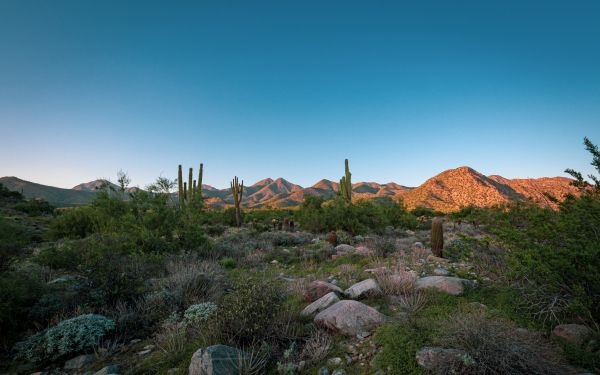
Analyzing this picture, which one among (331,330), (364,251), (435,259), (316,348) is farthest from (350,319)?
(364,251)

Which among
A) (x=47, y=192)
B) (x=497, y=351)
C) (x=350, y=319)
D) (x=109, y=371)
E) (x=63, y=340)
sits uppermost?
(x=47, y=192)

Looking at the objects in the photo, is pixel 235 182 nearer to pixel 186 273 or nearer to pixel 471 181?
pixel 186 273

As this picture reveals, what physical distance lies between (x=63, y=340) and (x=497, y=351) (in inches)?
204

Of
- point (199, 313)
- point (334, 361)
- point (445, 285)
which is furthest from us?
point (445, 285)

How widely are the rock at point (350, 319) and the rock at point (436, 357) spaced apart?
1.01m

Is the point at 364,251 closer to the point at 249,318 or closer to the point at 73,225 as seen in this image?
the point at 249,318

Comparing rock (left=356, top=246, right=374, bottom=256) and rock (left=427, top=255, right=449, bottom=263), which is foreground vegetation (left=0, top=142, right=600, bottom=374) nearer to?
rock (left=427, top=255, right=449, bottom=263)

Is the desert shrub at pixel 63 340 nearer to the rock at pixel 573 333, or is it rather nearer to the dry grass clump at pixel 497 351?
the dry grass clump at pixel 497 351

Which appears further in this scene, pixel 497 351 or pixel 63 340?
pixel 63 340

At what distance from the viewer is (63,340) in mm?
3730

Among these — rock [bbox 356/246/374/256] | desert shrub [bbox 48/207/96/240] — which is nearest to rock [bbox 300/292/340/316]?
rock [bbox 356/246/374/256]

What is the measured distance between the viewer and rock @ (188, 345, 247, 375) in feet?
9.48

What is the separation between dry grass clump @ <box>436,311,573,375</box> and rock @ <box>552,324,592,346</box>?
615mm

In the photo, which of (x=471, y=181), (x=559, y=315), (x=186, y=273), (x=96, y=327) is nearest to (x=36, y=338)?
(x=96, y=327)
